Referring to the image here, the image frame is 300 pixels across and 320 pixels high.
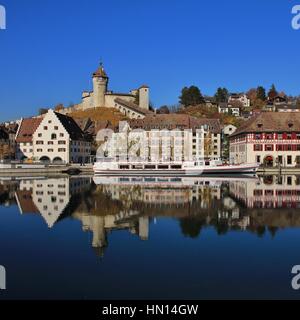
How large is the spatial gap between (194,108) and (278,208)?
114045 mm

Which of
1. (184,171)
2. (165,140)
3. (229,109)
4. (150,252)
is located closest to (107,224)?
(150,252)

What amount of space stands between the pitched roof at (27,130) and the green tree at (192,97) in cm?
6337

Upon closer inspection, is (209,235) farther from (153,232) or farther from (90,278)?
(90,278)

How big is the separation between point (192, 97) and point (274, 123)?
71.3 metres

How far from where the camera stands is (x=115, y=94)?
145 metres

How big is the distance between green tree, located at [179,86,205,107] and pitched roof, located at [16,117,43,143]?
6337 cm

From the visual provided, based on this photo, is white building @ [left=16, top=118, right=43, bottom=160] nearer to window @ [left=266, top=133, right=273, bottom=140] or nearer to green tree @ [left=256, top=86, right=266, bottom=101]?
window @ [left=266, top=133, right=273, bottom=140]

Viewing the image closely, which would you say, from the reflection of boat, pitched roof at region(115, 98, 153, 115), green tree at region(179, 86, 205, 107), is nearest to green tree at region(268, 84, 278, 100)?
green tree at region(179, 86, 205, 107)

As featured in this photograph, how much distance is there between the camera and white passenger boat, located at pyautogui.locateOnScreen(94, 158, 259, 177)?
2677 inches

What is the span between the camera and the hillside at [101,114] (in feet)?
425

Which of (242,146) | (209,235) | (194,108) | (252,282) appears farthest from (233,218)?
(194,108)

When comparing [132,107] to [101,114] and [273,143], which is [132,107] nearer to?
[101,114]

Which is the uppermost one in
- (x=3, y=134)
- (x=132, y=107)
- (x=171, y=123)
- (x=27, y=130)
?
(x=132, y=107)

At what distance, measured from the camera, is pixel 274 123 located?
78062 millimetres
